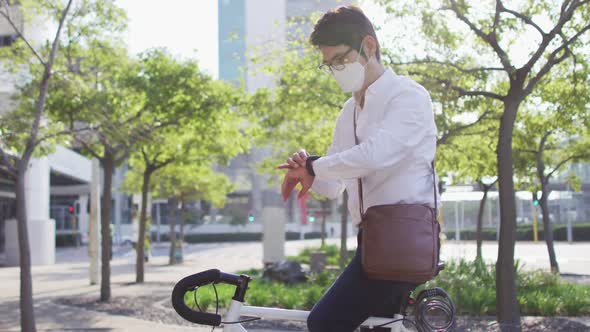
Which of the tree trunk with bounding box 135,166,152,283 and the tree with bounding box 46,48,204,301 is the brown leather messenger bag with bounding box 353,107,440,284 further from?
the tree trunk with bounding box 135,166,152,283

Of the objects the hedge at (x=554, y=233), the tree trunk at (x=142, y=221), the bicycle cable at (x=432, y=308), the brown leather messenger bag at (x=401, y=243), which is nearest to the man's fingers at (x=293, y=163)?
the brown leather messenger bag at (x=401, y=243)

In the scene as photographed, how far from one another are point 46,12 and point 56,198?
63509 mm

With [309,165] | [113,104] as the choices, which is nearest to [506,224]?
[309,165]

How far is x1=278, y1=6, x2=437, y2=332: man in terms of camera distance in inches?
83.9

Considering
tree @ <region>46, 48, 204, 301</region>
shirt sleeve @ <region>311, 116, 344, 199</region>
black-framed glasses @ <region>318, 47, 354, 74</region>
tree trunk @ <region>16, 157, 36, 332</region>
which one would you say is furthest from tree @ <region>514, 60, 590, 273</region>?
black-framed glasses @ <region>318, 47, 354, 74</region>

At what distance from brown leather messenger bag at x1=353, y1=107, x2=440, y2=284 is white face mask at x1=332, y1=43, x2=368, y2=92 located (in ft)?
1.46

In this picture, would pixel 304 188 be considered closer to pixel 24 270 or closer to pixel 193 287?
pixel 193 287

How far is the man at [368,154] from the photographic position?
2131 mm

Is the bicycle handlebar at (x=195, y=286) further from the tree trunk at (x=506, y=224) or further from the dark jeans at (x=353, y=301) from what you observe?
the tree trunk at (x=506, y=224)

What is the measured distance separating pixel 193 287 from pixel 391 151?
77cm

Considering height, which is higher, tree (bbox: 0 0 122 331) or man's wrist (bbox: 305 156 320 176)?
tree (bbox: 0 0 122 331)

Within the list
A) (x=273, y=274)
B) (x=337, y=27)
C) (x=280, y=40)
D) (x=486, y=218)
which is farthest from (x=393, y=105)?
(x=486, y=218)

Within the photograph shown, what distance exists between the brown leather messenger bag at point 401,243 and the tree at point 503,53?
6.39 metres

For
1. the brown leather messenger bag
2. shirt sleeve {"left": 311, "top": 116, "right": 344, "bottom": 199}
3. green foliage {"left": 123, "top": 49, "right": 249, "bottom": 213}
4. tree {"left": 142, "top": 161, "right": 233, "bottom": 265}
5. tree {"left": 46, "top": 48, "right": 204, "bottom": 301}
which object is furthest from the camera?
tree {"left": 142, "top": 161, "right": 233, "bottom": 265}
